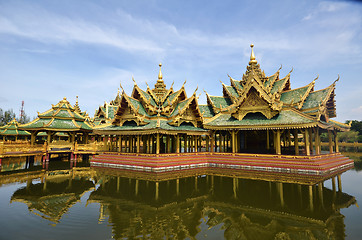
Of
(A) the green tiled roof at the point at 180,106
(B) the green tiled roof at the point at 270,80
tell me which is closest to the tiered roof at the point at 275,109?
(B) the green tiled roof at the point at 270,80

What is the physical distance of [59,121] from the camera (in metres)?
24.4

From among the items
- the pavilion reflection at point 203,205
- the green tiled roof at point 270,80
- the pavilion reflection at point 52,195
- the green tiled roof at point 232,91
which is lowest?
the pavilion reflection at point 52,195

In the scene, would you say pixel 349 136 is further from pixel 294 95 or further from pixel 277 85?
pixel 294 95

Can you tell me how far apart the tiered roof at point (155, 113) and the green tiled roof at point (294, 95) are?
35.2 feet

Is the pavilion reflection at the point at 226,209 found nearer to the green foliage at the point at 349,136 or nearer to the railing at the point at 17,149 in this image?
the railing at the point at 17,149

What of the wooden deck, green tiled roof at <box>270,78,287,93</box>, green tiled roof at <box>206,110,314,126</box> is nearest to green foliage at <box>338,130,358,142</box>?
green tiled roof at <box>270,78,287,93</box>

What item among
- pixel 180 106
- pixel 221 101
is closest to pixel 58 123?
pixel 180 106

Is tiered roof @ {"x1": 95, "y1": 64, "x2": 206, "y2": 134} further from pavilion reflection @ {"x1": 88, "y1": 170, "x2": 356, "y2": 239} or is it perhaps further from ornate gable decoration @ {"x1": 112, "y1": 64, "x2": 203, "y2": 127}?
pavilion reflection @ {"x1": 88, "y1": 170, "x2": 356, "y2": 239}

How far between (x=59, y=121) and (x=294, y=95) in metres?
29.1

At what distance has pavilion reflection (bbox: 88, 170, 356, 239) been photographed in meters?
5.73

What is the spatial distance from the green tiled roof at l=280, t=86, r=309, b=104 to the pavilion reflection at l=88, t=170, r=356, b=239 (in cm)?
1227

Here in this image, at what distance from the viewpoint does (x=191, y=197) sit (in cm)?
909

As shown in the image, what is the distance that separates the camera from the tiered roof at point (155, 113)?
1914cm

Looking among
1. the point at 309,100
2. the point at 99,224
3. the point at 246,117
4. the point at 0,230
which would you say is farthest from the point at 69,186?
the point at 309,100
